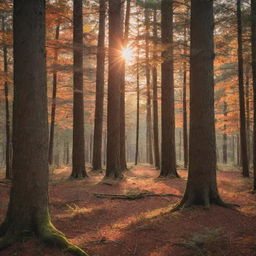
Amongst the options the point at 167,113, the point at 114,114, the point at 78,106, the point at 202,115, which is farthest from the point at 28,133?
the point at 167,113

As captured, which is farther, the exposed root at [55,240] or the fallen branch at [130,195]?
the fallen branch at [130,195]

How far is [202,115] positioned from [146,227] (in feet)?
11.3

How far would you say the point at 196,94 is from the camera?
763 centimetres

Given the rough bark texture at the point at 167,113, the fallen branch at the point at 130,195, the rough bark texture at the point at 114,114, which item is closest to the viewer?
the fallen branch at the point at 130,195

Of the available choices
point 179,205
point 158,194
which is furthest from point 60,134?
point 179,205

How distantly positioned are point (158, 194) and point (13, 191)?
6246 millimetres

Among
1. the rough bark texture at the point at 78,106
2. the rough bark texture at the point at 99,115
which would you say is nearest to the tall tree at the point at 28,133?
the rough bark texture at the point at 78,106

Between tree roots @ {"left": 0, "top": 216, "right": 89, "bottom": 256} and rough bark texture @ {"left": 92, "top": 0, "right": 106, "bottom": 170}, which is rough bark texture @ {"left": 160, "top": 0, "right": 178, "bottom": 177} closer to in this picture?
rough bark texture @ {"left": 92, "top": 0, "right": 106, "bottom": 170}

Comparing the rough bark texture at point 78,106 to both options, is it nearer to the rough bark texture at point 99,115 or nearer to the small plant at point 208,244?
the rough bark texture at point 99,115

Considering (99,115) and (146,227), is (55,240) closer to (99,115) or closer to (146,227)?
(146,227)

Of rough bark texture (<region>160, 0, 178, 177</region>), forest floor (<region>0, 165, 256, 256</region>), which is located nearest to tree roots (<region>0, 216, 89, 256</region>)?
forest floor (<region>0, 165, 256, 256</region>)

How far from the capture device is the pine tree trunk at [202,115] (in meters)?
7.49

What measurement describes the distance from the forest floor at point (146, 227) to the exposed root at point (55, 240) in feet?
0.42

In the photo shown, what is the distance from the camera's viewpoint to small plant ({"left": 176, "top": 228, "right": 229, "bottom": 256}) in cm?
479
